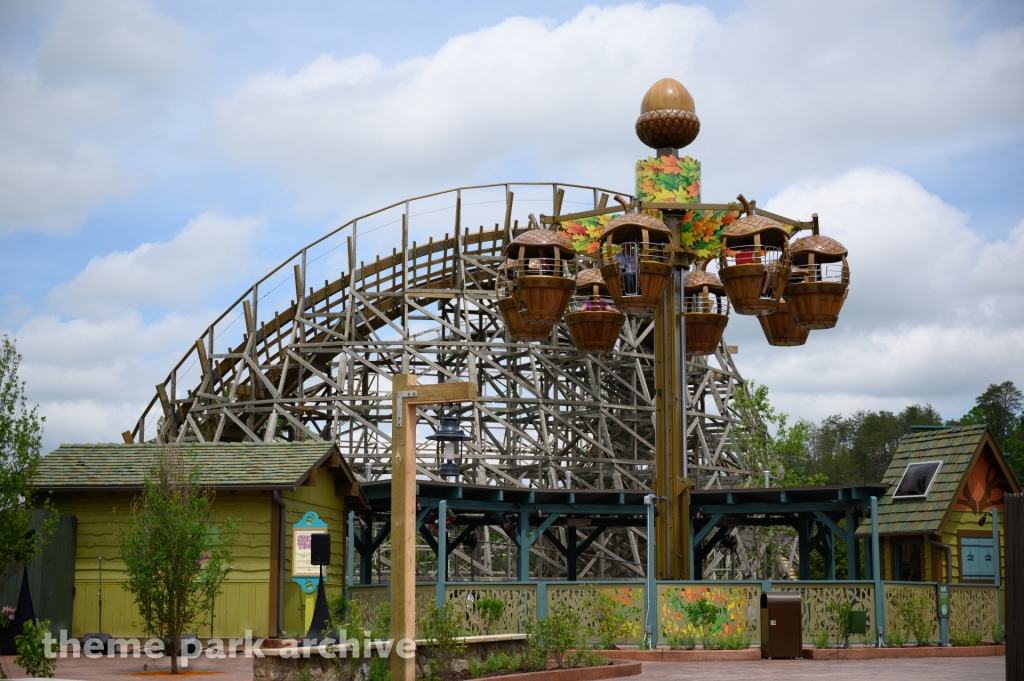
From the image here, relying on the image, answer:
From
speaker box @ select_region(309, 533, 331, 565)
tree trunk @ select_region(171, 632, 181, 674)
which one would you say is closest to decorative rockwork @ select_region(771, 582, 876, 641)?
speaker box @ select_region(309, 533, 331, 565)

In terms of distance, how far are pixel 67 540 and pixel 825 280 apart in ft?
42.9

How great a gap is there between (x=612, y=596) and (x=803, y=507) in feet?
20.7

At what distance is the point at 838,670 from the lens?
15.5 metres

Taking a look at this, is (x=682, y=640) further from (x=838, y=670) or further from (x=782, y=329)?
(x=782, y=329)

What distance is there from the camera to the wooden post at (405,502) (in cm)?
1098

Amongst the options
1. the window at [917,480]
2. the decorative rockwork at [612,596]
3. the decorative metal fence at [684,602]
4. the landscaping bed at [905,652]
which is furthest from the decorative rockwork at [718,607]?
the window at [917,480]

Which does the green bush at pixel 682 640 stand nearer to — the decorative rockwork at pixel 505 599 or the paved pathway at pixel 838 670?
the paved pathway at pixel 838 670

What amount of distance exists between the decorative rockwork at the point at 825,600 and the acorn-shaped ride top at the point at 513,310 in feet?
19.2

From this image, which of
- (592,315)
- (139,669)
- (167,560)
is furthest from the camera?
(592,315)

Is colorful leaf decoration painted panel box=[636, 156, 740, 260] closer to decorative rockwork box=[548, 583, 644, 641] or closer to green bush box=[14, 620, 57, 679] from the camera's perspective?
decorative rockwork box=[548, 583, 644, 641]

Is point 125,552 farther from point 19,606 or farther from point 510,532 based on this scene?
point 510,532

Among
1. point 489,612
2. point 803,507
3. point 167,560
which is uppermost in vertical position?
point 803,507

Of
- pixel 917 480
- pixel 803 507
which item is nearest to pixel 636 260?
pixel 803 507

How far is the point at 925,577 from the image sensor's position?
23.9 m
